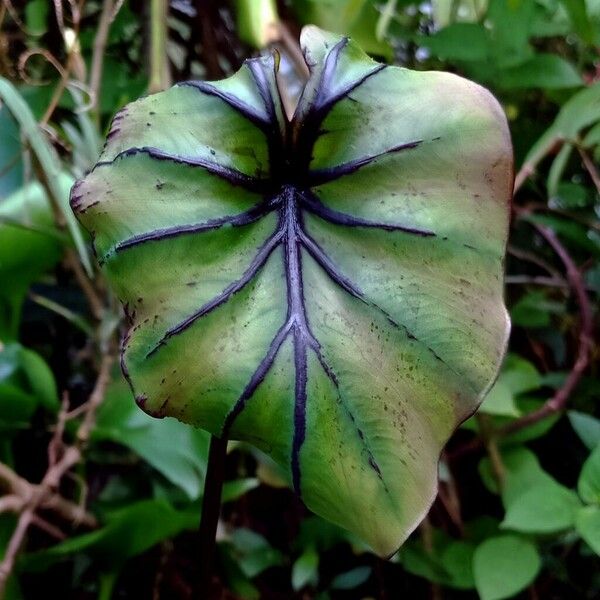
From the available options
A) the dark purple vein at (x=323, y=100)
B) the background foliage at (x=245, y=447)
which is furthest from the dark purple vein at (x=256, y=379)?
the background foliage at (x=245, y=447)

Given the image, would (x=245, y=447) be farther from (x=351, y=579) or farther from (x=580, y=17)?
(x=580, y=17)

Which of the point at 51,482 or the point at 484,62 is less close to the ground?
the point at 484,62

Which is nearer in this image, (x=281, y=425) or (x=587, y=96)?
(x=281, y=425)

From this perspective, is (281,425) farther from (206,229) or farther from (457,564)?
(457,564)

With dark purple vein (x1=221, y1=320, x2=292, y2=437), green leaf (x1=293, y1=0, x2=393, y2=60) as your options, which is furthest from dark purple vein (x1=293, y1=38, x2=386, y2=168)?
green leaf (x1=293, y1=0, x2=393, y2=60)

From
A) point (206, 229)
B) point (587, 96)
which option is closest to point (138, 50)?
point (587, 96)
